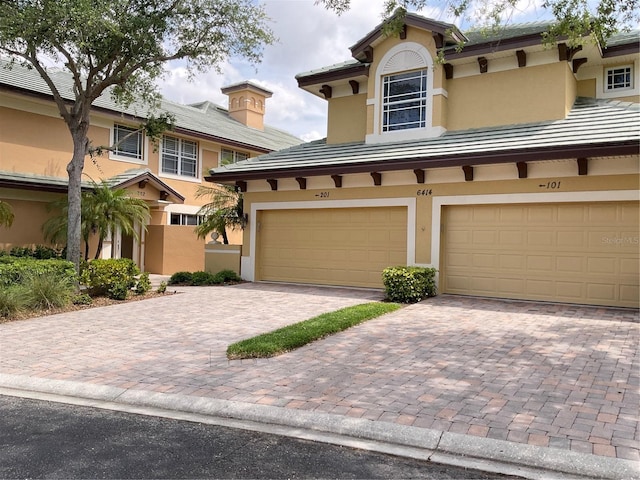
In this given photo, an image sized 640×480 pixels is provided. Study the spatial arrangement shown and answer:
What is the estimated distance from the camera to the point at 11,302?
10.1m

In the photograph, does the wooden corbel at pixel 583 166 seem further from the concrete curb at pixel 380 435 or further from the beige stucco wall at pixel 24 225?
the beige stucco wall at pixel 24 225

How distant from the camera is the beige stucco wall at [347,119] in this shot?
16.5m

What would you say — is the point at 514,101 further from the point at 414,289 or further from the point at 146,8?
the point at 146,8

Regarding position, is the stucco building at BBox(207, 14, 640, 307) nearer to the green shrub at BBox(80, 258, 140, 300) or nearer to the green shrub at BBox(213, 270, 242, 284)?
the green shrub at BBox(213, 270, 242, 284)

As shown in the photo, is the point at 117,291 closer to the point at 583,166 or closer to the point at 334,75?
the point at 334,75

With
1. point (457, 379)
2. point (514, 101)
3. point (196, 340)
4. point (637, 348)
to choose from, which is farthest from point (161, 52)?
point (637, 348)

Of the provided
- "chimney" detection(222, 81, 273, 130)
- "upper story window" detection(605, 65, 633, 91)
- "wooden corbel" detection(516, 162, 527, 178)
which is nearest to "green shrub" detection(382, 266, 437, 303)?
"wooden corbel" detection(516, 162, 527, 178)

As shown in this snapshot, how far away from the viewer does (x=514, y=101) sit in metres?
14.0

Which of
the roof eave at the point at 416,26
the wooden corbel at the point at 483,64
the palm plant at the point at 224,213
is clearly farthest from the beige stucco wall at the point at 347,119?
the palm plant at the point at 224,213

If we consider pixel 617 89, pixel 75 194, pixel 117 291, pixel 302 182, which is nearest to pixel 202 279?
pixel 117 291

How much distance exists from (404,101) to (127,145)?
1127cm

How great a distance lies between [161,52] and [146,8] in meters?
1.06

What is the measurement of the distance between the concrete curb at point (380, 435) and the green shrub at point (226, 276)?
10.0 m

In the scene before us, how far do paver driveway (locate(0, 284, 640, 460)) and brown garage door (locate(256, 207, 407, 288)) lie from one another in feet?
11.1
